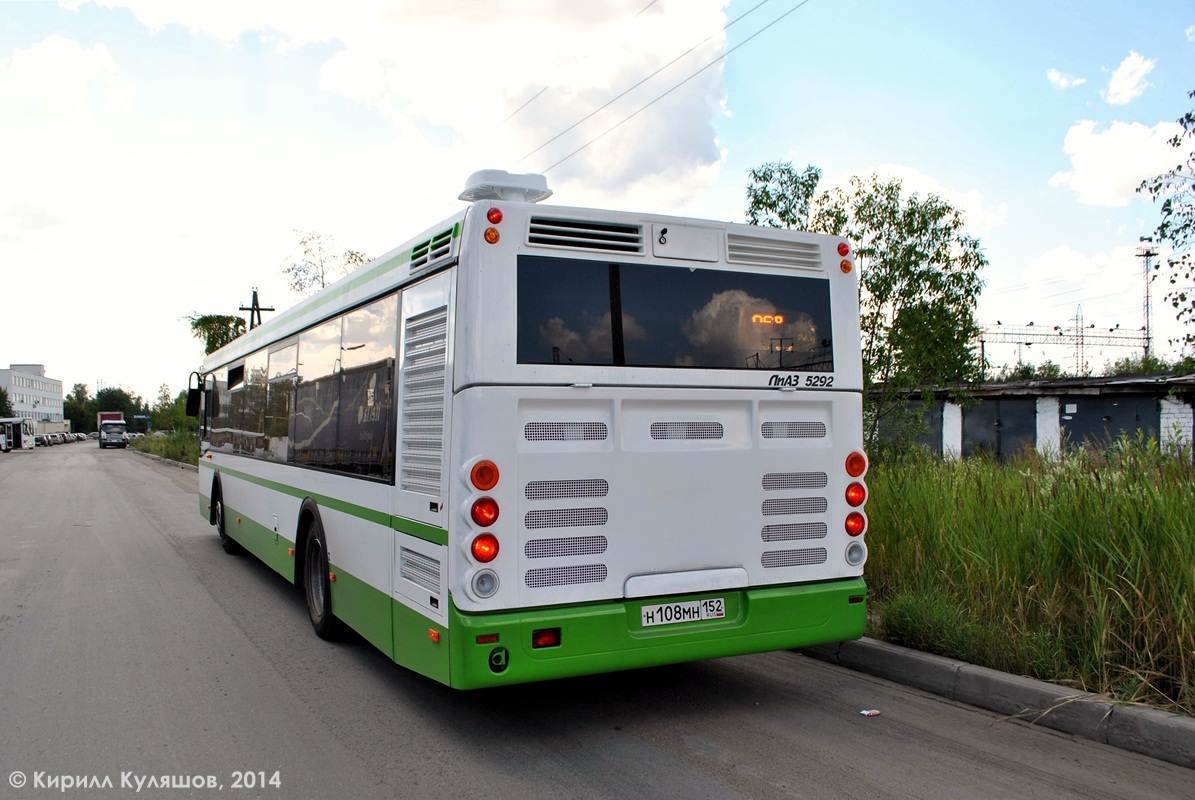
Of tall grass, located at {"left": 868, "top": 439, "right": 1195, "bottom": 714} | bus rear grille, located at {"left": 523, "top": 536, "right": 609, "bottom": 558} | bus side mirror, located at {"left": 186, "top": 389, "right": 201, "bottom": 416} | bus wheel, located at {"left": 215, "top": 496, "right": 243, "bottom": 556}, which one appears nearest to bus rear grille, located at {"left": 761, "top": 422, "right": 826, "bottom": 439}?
bus rear grille, located at {"left": 523, "top": 536, "right": 609, "bottom": 558}

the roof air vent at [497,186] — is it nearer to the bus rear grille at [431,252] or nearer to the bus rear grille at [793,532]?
the bus rear grille at [431,252]

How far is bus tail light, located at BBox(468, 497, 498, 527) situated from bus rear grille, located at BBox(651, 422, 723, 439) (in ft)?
3.53

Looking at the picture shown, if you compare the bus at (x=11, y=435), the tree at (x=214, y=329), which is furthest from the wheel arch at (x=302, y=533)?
the bus at (x=11, y=435)

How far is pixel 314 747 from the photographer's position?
191 inches

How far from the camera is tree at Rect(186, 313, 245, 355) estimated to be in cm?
3800

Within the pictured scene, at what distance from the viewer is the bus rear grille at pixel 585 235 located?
194 inches

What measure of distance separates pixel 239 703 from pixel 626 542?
2831mm

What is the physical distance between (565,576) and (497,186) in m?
2.61

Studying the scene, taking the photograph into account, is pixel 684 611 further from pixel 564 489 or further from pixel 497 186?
pixel 497 186

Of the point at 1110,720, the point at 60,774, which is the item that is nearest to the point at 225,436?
the point at 60,774

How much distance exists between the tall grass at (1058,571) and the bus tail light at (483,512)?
330cm

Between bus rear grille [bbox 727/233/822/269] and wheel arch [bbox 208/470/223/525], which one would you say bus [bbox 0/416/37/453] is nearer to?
wheel arch [bbox 208/470/223/525]

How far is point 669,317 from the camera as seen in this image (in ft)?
17.1

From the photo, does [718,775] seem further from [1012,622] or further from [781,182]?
[781,182]
